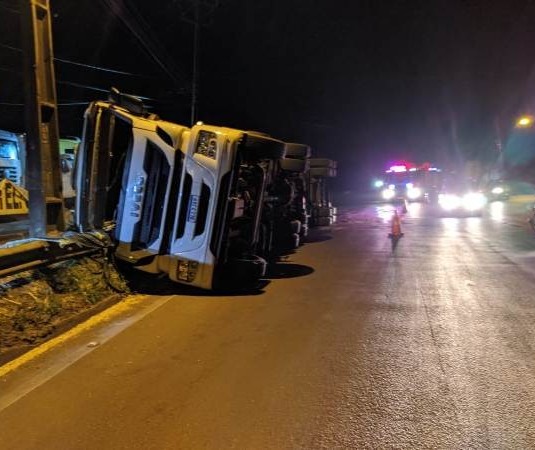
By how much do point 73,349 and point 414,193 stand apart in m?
39.3

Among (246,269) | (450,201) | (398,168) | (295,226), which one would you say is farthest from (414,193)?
(246,269)

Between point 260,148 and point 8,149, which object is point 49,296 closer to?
point 260,148

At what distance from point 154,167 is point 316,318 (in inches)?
144

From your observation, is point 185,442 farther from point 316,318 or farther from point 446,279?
point 446,279

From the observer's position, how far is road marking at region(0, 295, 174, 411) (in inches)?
204

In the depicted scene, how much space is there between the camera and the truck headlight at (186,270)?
29.1 ft

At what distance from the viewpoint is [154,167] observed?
9406mm

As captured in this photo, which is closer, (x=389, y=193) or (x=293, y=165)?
(x=293, y=165)

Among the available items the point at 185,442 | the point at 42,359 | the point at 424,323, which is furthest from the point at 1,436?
the point at 424,323

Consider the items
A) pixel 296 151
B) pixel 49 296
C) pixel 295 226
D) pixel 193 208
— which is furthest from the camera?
pixel 295 226

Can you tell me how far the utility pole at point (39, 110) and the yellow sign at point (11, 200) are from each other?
25cm

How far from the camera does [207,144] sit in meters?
8.83

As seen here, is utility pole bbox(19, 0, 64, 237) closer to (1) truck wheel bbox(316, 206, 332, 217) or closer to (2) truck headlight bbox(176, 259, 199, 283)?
(2) truck headlight bbox(176, 259, 199, 283)

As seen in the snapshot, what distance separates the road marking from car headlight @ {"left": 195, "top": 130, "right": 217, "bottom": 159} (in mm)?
2275
